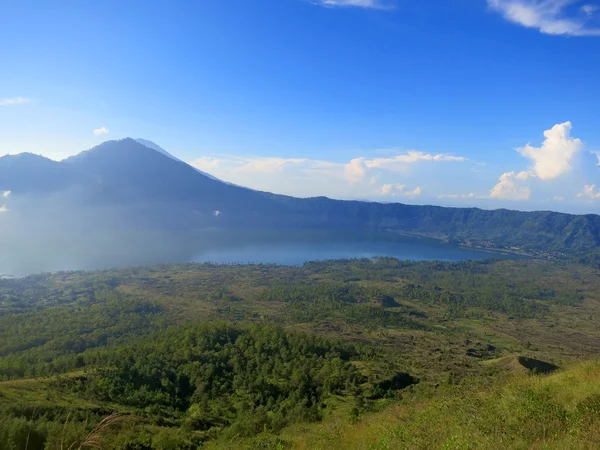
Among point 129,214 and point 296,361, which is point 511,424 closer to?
point 296,361

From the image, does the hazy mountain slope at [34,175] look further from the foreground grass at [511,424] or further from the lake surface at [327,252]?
the foreground grass at [511,424]

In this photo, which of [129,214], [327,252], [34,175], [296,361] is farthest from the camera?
[129,214]

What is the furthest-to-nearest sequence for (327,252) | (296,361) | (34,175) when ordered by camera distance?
(34,175), (327,252), (296,361)

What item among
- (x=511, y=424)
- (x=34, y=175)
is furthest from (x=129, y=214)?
(x=511, y=424)

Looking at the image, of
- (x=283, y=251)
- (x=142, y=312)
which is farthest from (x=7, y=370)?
(x=283, y=251)

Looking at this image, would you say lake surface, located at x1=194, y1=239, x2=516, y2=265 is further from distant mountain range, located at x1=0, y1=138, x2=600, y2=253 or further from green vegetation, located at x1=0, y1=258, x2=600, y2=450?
green vegetation, located at x1=0, y1=258, x2=600, y2=450

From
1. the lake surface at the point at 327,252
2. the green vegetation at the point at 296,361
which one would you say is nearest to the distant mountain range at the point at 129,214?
the lake surface at the point at 327,252

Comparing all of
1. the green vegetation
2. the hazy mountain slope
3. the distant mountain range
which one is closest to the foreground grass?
the green vegetation
